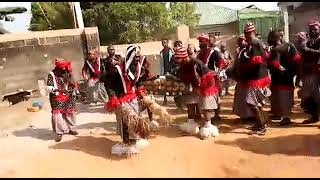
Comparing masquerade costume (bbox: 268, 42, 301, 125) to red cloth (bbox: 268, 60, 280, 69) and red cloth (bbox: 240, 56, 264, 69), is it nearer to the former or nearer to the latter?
red cloth (bbox: 268, 60, 280, 69)

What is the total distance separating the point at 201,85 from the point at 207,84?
0.35 feet

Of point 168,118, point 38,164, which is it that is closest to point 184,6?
point 168,118

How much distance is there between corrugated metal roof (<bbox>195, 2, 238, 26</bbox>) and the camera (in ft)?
103

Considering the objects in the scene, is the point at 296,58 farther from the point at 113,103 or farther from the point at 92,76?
the point at 92,76

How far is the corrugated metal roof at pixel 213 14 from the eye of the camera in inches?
1235

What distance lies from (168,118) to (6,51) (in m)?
8.45

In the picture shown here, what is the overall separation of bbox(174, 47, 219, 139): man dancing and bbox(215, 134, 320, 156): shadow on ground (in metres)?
0.48

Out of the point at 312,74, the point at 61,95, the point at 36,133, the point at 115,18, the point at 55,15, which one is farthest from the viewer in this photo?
the point at 115,18

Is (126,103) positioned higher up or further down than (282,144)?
higher up

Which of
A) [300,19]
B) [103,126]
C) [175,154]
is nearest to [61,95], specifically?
[103,126]

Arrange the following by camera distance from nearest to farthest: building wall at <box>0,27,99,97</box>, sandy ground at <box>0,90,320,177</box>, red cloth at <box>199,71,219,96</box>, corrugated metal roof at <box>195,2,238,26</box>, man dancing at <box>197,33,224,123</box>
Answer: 1. sandy ground at <box>0,90,320,177</box>
2. red cloth at <box>199,71,219,96</box>
3. man dancing at <box>197,33,224,123</box>
4. building wall at <box>0,27,99,97</box>
5. corrugated metal roof at <box>195,2,238,26</box>

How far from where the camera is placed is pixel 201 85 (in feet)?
23.0

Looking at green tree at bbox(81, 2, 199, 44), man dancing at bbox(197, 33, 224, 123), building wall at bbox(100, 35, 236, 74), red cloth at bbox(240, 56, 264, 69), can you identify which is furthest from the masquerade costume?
green tree at bbox(81, 2, 199, 44)

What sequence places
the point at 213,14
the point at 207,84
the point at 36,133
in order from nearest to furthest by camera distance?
1. the point at 207,84
2. the point at 36,133
3. the point at 213,14
